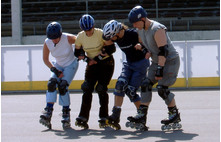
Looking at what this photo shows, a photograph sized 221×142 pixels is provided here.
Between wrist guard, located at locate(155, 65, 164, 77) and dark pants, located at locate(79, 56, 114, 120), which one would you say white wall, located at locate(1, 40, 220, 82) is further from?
wrist guard, located at locate(155, 65, 164, 77)

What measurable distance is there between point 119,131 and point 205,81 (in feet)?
25.0

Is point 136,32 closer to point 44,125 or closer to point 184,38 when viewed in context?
point 44,125

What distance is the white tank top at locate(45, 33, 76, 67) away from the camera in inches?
271

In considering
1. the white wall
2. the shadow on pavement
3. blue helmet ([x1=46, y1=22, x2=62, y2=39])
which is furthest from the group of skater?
the white wall

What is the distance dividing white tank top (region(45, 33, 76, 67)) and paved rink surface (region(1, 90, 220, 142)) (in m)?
0.85

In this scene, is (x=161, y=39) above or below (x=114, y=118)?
above

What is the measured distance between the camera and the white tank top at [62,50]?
6.88 metres

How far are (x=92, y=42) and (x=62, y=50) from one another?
0.51 m

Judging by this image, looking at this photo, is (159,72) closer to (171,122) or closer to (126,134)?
(171,122)

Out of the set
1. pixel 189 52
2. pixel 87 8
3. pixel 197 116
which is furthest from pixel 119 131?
pixel 87 8

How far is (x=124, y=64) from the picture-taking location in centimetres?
657

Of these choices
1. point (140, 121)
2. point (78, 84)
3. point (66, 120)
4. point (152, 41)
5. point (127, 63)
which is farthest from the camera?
point (78, 84)

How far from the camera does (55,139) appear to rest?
5.85 metres

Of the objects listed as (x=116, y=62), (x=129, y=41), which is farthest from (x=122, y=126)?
(x=116, y=62)
